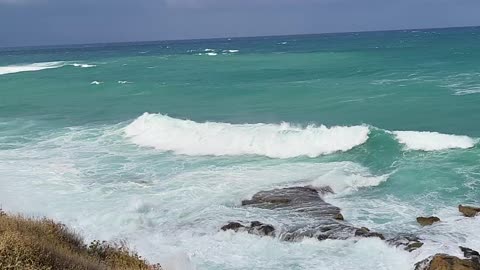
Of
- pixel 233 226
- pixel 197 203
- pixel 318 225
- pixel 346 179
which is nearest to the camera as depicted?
pixel 318 225

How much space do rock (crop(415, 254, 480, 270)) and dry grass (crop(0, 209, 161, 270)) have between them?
6.81 meters

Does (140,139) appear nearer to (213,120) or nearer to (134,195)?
(213,120)

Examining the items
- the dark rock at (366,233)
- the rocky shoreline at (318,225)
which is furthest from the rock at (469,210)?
the dark rock at (366,233)

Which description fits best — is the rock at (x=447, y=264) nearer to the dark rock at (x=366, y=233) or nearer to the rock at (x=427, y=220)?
the dark rock at (x=366, y=233)

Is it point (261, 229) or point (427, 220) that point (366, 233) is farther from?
point (261, 229)

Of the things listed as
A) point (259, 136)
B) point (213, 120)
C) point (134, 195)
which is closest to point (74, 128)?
point (213, 120)

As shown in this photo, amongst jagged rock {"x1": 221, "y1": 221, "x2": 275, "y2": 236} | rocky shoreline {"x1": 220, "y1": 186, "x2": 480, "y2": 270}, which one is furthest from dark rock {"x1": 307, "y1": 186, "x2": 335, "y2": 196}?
jagged rock {"x1": 221, "y1": 221, "x2": 275, "y2": 236}

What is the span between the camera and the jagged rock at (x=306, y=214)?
1530 cm

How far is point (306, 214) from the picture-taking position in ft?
55.5

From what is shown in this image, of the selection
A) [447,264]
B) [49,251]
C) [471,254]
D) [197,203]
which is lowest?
[197,203]

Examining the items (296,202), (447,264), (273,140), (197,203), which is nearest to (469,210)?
(447,264)

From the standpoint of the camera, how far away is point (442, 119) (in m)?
32.4

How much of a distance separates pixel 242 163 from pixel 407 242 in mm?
11095

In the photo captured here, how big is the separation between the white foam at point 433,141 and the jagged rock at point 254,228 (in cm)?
1238
